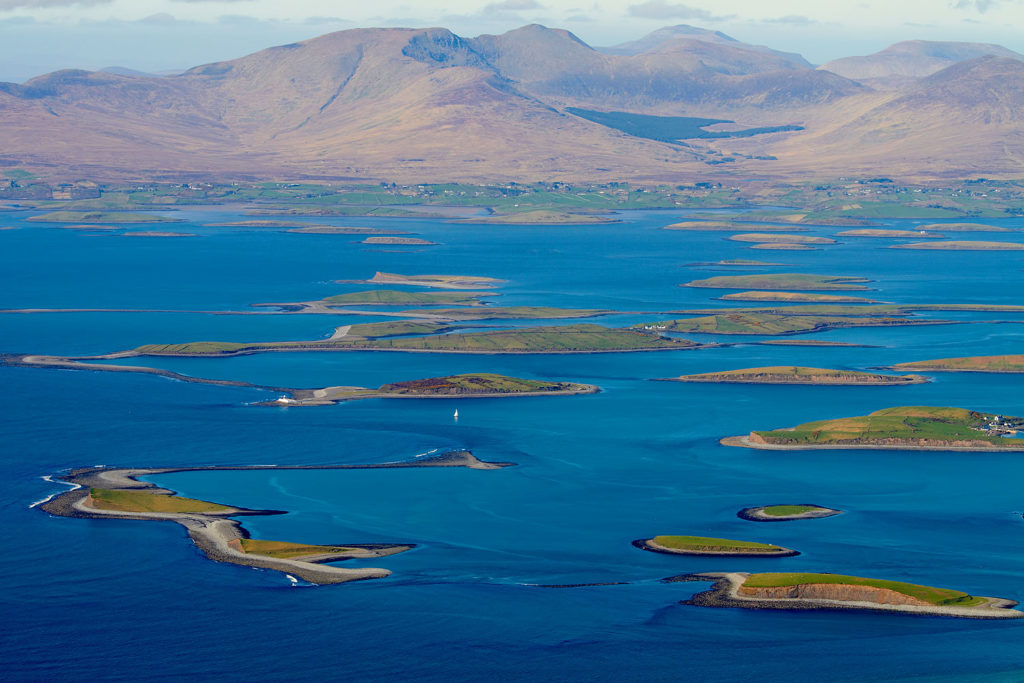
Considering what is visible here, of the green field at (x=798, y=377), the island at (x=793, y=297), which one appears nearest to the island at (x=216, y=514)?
the green field at (x=798, y=377)

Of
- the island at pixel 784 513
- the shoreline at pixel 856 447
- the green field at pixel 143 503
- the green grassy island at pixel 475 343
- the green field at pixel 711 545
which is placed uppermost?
the green field at pixel 143 503

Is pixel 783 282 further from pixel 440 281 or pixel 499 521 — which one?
pixel 499 521

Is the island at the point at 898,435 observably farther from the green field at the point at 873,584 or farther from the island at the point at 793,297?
the island at the point at 793,297

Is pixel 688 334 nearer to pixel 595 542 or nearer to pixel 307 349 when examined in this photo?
pixel 307 349

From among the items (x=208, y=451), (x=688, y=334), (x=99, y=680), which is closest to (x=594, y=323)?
(x=688, y=334)

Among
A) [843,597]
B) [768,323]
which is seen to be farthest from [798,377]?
[843,597]

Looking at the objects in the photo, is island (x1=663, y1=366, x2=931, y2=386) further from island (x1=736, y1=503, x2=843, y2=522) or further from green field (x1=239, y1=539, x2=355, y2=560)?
green field (x1=239, y1=539, x2=355, y2=560)
